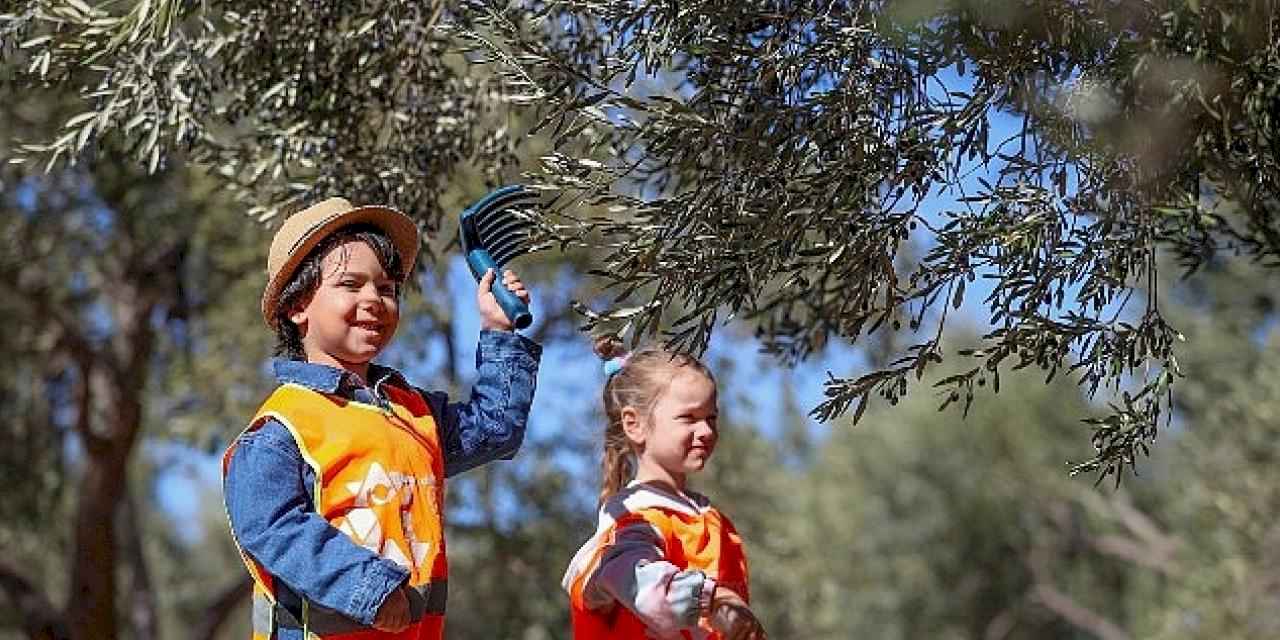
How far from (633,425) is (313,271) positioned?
131 cm

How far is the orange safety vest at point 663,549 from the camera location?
16.9 ft

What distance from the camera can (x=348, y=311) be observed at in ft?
14.8

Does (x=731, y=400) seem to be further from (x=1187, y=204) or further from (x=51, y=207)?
(x=1187, y=204)

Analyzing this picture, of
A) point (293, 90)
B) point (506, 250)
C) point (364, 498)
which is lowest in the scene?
point (364, 498)

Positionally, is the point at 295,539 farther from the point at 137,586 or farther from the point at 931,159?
the point at 137,586

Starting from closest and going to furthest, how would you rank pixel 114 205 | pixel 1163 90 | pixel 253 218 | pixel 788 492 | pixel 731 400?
pixel 1163 90 → pixel 253 218 → pixel 114 205 → pixel 731 400 → pixel 788 492

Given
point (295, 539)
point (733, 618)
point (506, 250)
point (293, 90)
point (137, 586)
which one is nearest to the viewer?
point (295, 539)

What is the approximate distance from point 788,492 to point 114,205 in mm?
17088

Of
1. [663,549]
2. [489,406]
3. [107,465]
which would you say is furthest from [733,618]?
[107,465]

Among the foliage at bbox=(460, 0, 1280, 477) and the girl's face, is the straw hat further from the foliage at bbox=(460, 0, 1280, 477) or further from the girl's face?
the girl's face

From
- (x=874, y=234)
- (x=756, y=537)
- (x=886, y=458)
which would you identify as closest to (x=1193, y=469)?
(x=756, y=537)

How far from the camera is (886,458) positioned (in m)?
33.7

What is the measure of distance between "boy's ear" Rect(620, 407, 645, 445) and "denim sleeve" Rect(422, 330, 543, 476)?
722 mm

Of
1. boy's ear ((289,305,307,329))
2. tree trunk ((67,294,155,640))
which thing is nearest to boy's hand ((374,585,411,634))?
boy's ear ((289,305,307,329))
